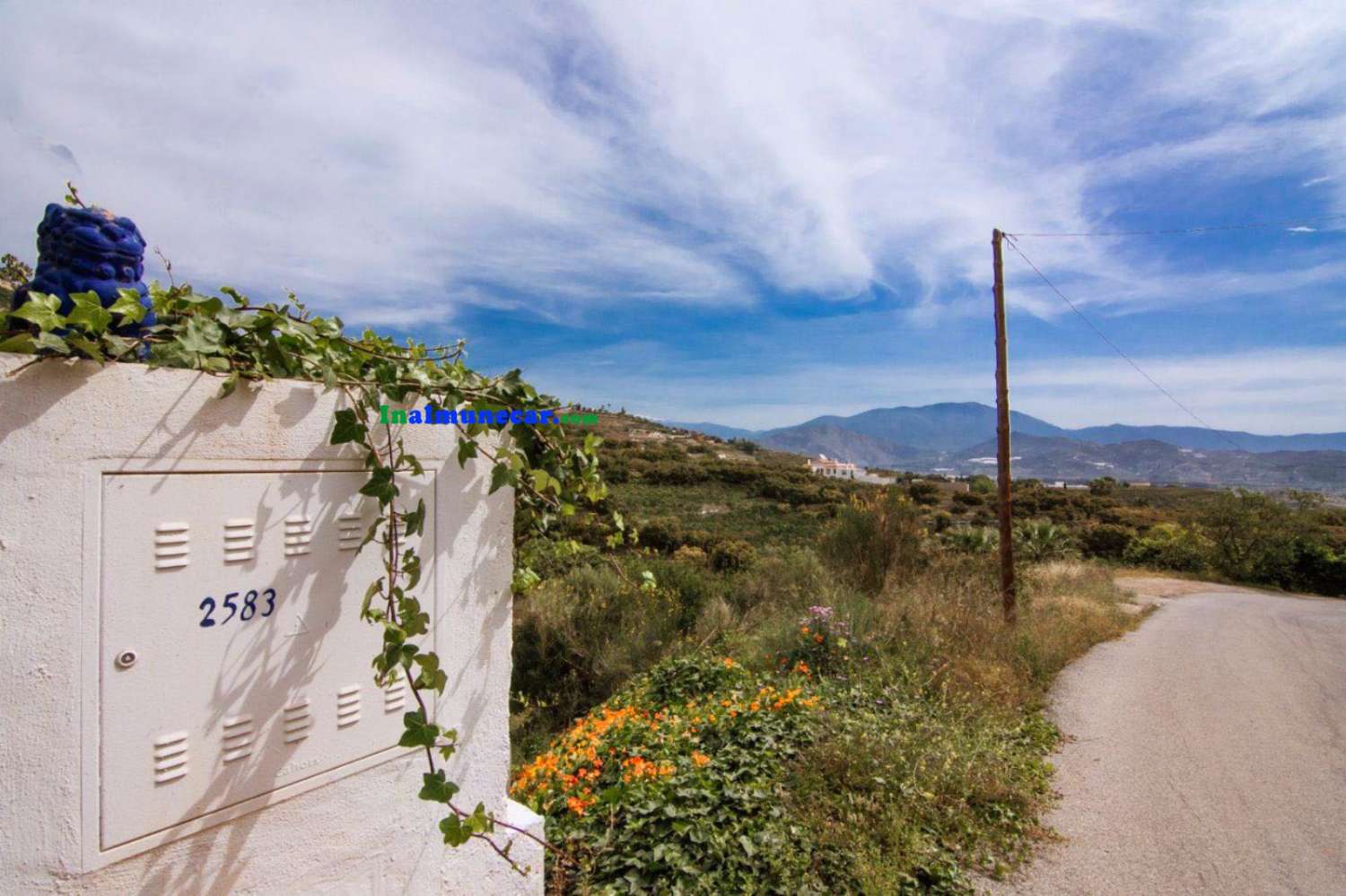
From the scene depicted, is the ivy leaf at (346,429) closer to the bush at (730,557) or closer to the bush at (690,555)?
the bush at (690,555)

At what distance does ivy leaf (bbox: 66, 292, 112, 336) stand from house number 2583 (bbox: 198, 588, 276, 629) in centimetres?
71

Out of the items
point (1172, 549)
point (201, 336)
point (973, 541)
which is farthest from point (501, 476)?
point (1172, 549)

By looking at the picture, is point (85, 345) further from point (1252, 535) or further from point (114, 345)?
point (1252, 535)

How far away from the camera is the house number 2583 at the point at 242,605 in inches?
67.0

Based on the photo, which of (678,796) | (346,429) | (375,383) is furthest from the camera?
(678,796)

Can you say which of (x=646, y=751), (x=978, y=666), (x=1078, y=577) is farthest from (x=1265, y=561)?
(x=646, y=751)

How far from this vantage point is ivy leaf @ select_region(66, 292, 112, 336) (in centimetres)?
149

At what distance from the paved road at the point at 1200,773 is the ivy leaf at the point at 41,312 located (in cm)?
448

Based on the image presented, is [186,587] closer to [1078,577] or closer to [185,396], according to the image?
[185,396]

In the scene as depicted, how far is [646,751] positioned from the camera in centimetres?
428

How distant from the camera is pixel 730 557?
572 inches

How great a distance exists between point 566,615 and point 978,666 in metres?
4.78

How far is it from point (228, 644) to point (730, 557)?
43.2 feet

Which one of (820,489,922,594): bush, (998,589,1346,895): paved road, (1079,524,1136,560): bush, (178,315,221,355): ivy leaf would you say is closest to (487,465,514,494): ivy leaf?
(178,315,221,355): ivy leaf
